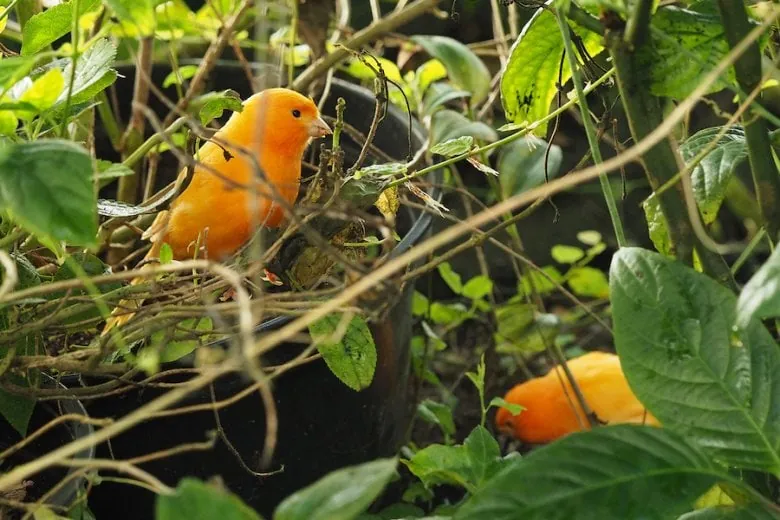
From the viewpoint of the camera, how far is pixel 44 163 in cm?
52

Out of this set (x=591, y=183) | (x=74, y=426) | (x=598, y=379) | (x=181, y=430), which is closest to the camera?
(x=74, y=426)

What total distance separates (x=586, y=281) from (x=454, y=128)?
1.74ft

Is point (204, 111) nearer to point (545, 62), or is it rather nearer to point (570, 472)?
point (545, 62)

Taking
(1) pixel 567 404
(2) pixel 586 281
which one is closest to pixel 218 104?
(1) pixel 567 404

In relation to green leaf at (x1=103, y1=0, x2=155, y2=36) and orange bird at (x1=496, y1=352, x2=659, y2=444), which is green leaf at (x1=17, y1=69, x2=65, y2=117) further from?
orange bird at (x1=496, y1=352, x2=659, y2=444)

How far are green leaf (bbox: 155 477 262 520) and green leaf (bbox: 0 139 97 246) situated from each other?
0.61 ft

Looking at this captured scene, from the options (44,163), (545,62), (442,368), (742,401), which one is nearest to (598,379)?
(442,368)

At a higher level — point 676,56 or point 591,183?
point 676,56

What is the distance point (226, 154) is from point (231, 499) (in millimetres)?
467

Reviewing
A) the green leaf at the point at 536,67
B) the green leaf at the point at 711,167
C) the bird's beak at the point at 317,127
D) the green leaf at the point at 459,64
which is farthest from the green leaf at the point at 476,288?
the green leaf at the point at 711,167

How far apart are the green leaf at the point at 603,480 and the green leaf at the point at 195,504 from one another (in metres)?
0.16

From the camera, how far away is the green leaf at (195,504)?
1.28 ft

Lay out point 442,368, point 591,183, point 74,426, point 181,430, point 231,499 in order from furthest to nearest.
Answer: point 591,183, point 442,368, point 181,430, point 74,426, point 231,499

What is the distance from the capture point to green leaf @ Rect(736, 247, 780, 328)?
1.47 ft
